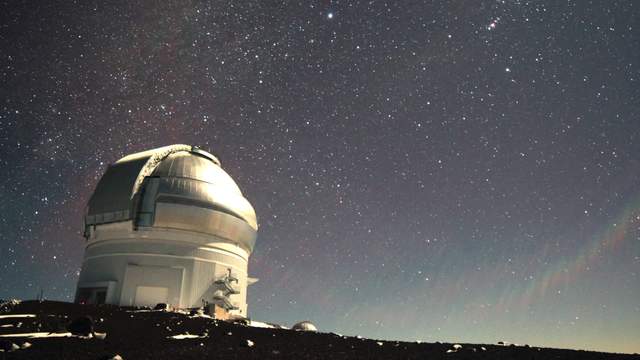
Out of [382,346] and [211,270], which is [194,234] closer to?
[211,270]

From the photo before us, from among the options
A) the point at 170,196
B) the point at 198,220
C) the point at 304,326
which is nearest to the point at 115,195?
the point at 170,196

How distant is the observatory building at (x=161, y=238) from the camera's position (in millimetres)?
29188

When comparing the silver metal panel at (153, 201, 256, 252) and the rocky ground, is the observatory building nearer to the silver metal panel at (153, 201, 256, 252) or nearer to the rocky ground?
the silver metal panel at (153, 201, 256, 252)

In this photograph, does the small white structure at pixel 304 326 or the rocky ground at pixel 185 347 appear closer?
the rocky ground at pixel 185 347

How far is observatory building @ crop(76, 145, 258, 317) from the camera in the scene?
29188mm

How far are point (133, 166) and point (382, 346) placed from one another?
26552 mm

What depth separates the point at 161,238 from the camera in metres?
29.8

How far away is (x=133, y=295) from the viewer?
2866 cm

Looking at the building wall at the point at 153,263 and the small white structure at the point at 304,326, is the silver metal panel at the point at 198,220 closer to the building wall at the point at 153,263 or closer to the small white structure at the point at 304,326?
the building wall at the point at 153,263

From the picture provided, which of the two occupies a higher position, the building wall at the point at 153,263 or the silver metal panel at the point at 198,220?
the silver metal panel at the point at 198,220

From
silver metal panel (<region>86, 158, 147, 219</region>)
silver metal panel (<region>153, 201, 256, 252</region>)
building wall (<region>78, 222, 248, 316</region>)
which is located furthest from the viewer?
silver metal panel (<region>86, 158, 147, 219</region>)

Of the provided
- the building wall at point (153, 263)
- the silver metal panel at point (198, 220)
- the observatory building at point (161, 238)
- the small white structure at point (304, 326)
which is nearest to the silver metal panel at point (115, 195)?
the observatory building at point (161, 238)

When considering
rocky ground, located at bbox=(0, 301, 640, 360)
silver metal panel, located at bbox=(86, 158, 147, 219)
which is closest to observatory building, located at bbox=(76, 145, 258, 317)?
silver metal panel, located at bbox=(86, 158, 147, 219)

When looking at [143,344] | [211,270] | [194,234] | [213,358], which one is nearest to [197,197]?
[194,234]
